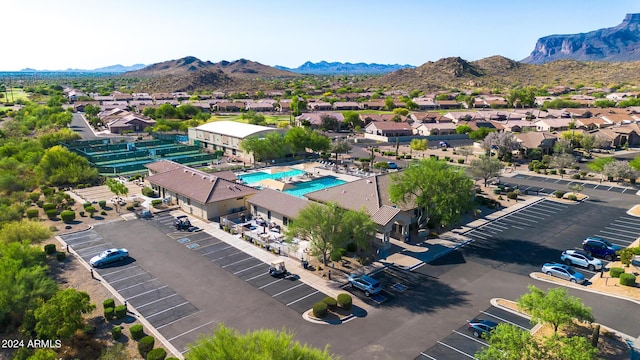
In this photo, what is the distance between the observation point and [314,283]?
35.7 m

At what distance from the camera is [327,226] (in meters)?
36.2

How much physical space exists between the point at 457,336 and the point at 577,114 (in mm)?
134609

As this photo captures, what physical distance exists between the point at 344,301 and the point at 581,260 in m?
24.7

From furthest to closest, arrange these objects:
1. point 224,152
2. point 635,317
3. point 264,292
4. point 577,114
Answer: point 577,114 < point 224,152 < point 264,292 < point 635,317

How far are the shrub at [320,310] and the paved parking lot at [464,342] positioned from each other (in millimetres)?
7549

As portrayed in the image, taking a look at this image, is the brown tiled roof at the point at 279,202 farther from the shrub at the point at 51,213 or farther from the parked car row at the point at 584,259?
the parked car row at the point at 584,259

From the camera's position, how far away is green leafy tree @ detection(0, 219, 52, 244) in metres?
37.3

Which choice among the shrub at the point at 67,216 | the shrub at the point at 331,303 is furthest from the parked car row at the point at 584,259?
the shrub at the point at 67,216

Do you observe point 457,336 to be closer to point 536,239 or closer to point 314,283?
point 314,283

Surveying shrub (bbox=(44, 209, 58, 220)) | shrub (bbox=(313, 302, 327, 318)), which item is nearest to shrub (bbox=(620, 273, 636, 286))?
shrub (bbox=(313, 302, 327, 318))

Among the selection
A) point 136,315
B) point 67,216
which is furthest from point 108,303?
point 67,216

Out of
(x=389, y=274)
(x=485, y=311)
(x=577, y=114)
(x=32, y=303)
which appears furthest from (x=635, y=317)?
(x=577, y=114)

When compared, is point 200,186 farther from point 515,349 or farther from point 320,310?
point 515,349

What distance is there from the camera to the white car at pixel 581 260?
126 ft
